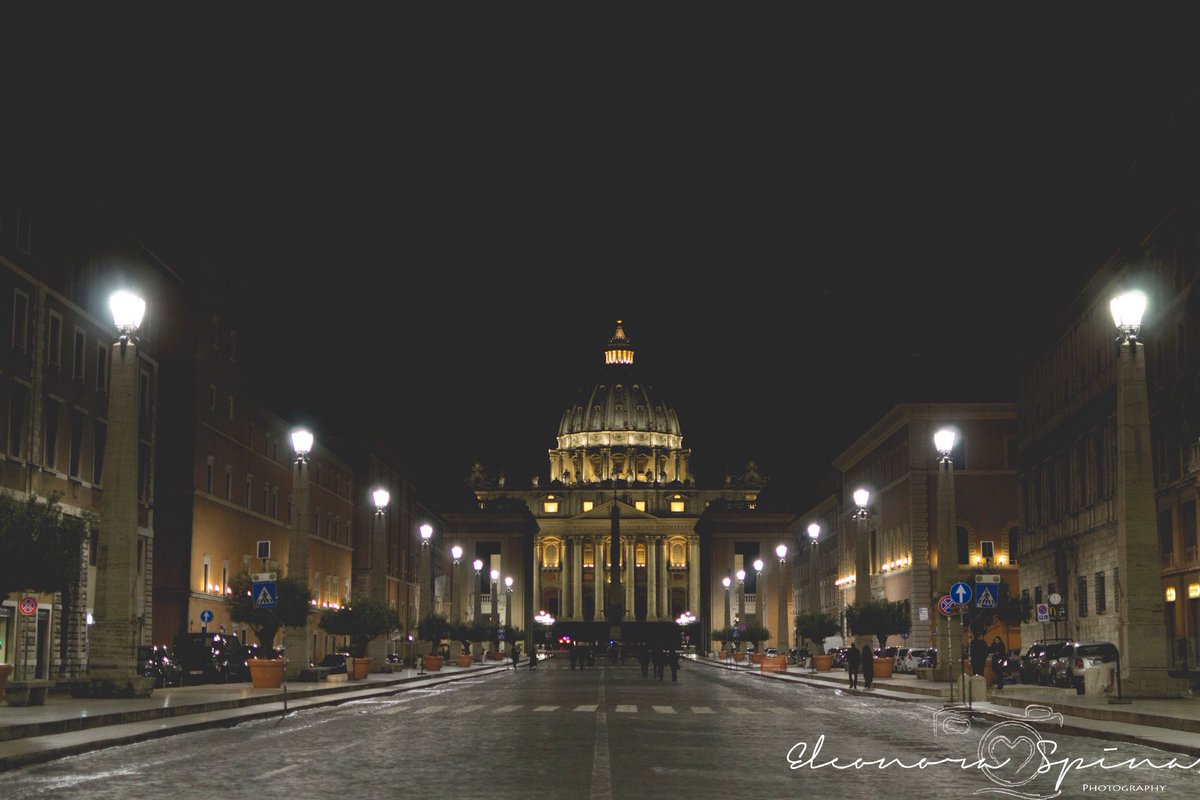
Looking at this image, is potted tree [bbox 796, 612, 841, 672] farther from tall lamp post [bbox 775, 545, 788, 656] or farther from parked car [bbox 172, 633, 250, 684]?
parked car [bbox 172, 633, 250, 684]

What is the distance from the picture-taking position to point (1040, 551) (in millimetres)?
74562

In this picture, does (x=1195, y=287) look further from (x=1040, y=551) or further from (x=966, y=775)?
(x=966, y=775)

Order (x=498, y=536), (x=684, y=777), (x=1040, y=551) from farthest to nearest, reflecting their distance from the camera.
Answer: (x=498, y=536) < (x=1040, y=551) < (x=684, y=777)

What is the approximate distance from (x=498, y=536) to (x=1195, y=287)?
5851 inches

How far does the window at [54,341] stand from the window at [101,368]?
4534 millimetres

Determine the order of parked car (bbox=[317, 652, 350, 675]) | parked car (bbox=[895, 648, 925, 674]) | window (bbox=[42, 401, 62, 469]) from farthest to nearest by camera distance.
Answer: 1. parked car (bbox=[317, 652, 350, 675])
2. parked car (bbox=[895, 648, 925, 674])
3. window (bbox=[42, 401, 62, 469])

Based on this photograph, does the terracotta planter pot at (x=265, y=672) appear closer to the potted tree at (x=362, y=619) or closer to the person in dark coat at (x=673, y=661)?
the potted tree at (x=362, y=619)

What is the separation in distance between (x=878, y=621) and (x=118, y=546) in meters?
39.9

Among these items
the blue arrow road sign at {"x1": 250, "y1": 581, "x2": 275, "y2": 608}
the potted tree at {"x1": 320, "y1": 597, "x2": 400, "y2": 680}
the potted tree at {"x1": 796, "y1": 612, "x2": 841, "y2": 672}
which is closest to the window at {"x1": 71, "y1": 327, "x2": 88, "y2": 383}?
the potted tree at {"x1": 320, "y1": 597, "x2": 400, "y2": 680}

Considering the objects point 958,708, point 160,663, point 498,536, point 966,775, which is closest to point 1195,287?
point 958,708

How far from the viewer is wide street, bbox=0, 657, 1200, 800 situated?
1599 cm

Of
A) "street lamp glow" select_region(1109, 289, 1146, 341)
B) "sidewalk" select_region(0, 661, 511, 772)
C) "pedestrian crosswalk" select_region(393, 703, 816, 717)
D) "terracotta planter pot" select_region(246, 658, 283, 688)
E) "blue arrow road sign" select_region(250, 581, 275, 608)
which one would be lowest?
"pedestrian crosswalk" select_region(393, 703, 816, 717)

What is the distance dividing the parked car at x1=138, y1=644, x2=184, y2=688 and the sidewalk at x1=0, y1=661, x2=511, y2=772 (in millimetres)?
4158

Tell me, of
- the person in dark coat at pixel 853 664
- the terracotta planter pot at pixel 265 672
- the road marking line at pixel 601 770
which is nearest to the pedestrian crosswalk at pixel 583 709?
the road marking line at pixel 601 770
